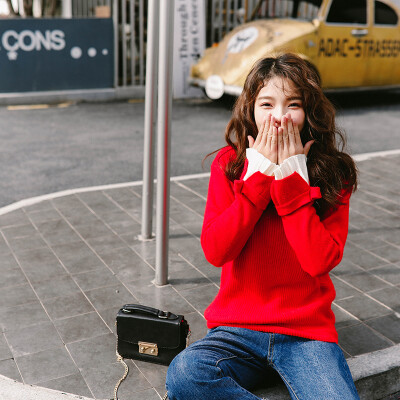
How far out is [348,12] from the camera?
1074 cm

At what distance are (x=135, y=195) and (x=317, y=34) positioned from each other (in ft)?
19.4

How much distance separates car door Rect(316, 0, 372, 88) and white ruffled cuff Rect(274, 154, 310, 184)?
8229 millimetres

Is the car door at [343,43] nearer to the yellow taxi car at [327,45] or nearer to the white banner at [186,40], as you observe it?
the yellow taxi car at [327,45]

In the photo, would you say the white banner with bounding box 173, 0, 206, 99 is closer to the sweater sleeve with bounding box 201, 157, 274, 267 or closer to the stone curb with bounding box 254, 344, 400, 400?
the stone curb with bounding box 254, 344, 400, 400

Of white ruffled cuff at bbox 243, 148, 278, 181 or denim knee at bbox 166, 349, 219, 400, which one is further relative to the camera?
white ruffled cuff at bbox 243, 148, 278, 181

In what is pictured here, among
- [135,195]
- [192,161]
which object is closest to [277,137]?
[135,195]

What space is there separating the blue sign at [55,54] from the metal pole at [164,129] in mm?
7704

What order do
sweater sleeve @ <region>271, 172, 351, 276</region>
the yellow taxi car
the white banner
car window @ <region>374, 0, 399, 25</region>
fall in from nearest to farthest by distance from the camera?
sweater sleeve @ <region>271, 172, 351, 276</region> < the yellow taxi car < car window @ <region>374, 0, 399, 25</region> < the white banner

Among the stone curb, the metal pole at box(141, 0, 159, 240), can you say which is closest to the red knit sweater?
the stone curb

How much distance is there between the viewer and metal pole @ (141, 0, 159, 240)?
416 centimetres

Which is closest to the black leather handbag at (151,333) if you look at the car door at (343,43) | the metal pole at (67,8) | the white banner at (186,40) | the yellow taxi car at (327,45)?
the yellow taxi car at (327,45)

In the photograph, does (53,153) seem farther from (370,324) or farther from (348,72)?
(348,72)

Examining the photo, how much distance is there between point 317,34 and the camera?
10258 millimetres

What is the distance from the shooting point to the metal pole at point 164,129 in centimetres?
359
